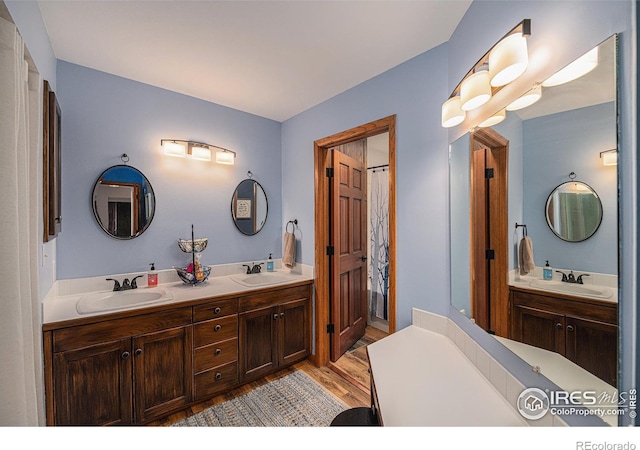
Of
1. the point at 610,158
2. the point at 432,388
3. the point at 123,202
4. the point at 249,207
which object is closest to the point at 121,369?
the point at 123,202

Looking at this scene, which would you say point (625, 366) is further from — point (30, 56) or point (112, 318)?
point (30, 56)

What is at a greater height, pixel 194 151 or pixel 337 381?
pixel 194 151

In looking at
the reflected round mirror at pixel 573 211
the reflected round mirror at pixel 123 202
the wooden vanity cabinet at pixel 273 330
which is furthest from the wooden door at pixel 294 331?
the reflected round mirror at pixel 573 211

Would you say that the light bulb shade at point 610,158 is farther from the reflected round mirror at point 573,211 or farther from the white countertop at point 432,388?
the white countertop at point 432,388

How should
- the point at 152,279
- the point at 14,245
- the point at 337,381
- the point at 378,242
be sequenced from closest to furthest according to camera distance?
the point at 14,245 < the point at 152,279 < the point at 337,381 < the point at 378,242

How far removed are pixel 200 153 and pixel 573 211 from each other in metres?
2.56

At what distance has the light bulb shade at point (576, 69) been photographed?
69 centimetres

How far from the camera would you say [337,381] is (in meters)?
2.31

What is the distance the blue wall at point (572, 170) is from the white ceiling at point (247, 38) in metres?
0.99

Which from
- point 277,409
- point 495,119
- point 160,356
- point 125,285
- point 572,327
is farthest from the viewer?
point 125,285

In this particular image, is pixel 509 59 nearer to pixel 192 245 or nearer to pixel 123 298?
pixel 192 245

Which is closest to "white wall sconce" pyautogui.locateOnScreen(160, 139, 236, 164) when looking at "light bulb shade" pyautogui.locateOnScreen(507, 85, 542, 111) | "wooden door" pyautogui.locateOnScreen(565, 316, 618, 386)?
"light bulb shade" pyautogui.locateOnScreen(507, 85, 542, 111)

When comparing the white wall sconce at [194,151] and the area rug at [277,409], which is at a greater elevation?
the white wall sconce at [194,151]

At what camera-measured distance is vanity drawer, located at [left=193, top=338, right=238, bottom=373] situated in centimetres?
194
